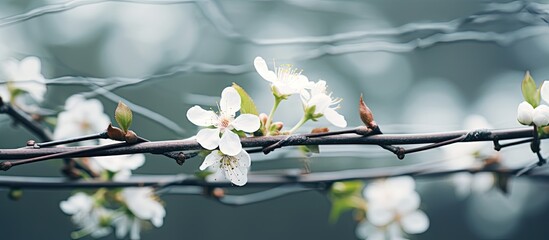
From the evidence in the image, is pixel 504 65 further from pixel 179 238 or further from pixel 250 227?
pixel 179 238

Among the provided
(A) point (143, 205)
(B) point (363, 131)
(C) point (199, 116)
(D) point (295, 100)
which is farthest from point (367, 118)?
(D) point (295, 100)

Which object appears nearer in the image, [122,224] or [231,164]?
[231,164]

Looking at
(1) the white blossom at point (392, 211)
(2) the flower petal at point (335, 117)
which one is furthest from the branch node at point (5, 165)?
(1) the white blossom at point (392, 211)

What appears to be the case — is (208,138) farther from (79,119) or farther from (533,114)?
(79,119)

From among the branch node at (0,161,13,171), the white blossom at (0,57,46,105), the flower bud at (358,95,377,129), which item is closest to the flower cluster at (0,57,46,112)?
the white blossom at (0,57,46,105)

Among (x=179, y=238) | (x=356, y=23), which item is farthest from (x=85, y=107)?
(x=179, y=238)

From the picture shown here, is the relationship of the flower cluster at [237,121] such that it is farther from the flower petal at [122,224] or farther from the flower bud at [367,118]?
the flower petal at [122,224]

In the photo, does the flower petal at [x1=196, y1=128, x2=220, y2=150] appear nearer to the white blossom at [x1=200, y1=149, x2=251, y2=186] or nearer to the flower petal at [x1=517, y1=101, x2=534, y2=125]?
the white blossom at [x1=200, y1=149, x2=251, y2=186]
